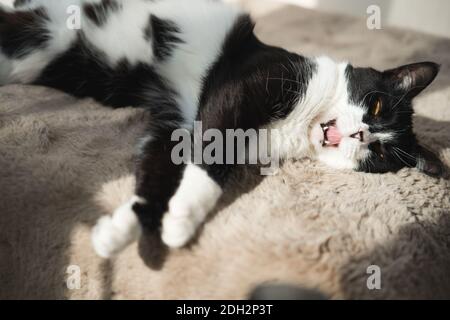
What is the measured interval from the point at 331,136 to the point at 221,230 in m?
0.48

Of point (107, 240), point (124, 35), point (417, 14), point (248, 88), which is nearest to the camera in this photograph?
point (107, 240)

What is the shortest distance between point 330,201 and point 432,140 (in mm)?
634

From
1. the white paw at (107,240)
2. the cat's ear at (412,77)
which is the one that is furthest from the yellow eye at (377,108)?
the white paw at (107,240)

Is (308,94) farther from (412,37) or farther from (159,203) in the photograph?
(412,37)

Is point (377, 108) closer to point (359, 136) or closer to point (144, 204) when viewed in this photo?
point (359, 136)

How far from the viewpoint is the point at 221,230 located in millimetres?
764

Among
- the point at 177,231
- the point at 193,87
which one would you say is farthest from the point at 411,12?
the point at 177,231

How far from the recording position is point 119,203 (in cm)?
83

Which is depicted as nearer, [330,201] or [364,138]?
[330,201]

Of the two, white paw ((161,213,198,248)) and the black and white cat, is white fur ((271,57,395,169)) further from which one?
white paw ((161,213,198,248))

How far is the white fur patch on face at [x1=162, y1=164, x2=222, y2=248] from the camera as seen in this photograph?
2.44ft
